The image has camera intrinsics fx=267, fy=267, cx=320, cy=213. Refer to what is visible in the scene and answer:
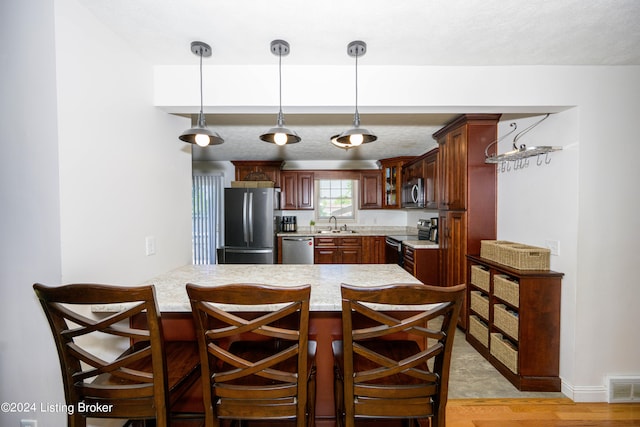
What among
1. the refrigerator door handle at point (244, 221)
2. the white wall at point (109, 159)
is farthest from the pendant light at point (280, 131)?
the refrigerator door handle at point (244, 221)

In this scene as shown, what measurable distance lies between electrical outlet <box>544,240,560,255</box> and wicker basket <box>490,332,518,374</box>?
83cm

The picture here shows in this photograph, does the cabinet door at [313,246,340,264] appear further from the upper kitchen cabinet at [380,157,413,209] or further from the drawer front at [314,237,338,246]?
the upper kitchen cabinet at [380,157,413,209]

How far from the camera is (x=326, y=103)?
6.47ft

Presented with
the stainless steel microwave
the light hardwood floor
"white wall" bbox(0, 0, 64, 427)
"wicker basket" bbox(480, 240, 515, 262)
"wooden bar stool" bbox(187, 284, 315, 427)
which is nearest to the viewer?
"wooden bar stool" bbox(187, 284, 315, 427)

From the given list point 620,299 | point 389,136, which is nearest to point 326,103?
point 389,136

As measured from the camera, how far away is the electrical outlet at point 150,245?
186 centimetres

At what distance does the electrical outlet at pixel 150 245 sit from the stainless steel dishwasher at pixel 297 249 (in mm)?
2999

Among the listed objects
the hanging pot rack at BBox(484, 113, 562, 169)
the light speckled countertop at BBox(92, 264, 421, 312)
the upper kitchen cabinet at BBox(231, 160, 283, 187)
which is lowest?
the light speckled countertop at BBox(92, 264, 421, 312)

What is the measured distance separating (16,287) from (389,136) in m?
3.61

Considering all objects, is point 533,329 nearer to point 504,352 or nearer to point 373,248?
point 504,352

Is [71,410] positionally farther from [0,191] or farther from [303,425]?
[0,191]

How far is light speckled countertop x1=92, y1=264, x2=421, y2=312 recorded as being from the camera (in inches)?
55.0

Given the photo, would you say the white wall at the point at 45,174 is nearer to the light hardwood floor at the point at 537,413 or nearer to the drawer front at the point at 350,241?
the light hardwood floor at the point at 537,413

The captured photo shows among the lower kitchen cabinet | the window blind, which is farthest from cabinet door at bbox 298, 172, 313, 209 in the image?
the lower kitchen cabinet
